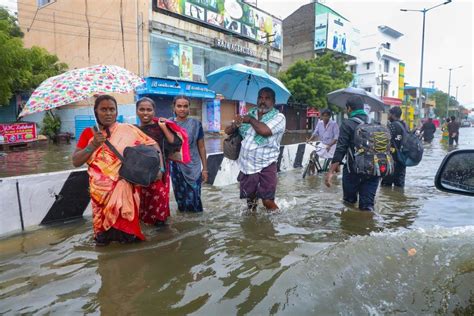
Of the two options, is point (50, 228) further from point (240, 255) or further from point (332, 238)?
point (332, 238)

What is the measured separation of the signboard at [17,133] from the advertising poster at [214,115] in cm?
1097

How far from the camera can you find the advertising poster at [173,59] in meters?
20.9

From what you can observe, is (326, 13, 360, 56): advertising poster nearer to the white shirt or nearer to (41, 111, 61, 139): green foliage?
(41, 111, 61, 139): green foliage

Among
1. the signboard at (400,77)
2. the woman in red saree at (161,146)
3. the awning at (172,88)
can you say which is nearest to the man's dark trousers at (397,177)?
the woman in red saree at (161,146)

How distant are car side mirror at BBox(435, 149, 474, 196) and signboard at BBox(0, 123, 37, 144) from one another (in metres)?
16.9

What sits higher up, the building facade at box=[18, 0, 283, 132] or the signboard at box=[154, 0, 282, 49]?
the signboard at box=[154, 0, 282, 49]

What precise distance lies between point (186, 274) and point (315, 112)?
1124 inches

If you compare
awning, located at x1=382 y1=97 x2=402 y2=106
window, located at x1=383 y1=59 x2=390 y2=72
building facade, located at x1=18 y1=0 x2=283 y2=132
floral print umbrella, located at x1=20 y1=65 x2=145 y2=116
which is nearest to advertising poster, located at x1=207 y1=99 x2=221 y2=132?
building facade, located at x1=18 y1=0 x2=283 y2=132

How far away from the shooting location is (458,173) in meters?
1.87

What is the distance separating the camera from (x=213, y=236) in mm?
3805

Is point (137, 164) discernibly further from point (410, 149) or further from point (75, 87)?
point (410, 149)

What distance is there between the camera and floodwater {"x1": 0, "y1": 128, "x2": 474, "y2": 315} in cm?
236

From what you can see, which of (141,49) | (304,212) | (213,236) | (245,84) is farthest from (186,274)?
(141,49)

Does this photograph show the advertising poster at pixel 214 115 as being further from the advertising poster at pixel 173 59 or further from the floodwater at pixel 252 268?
the floodwater at pixel 252 268
